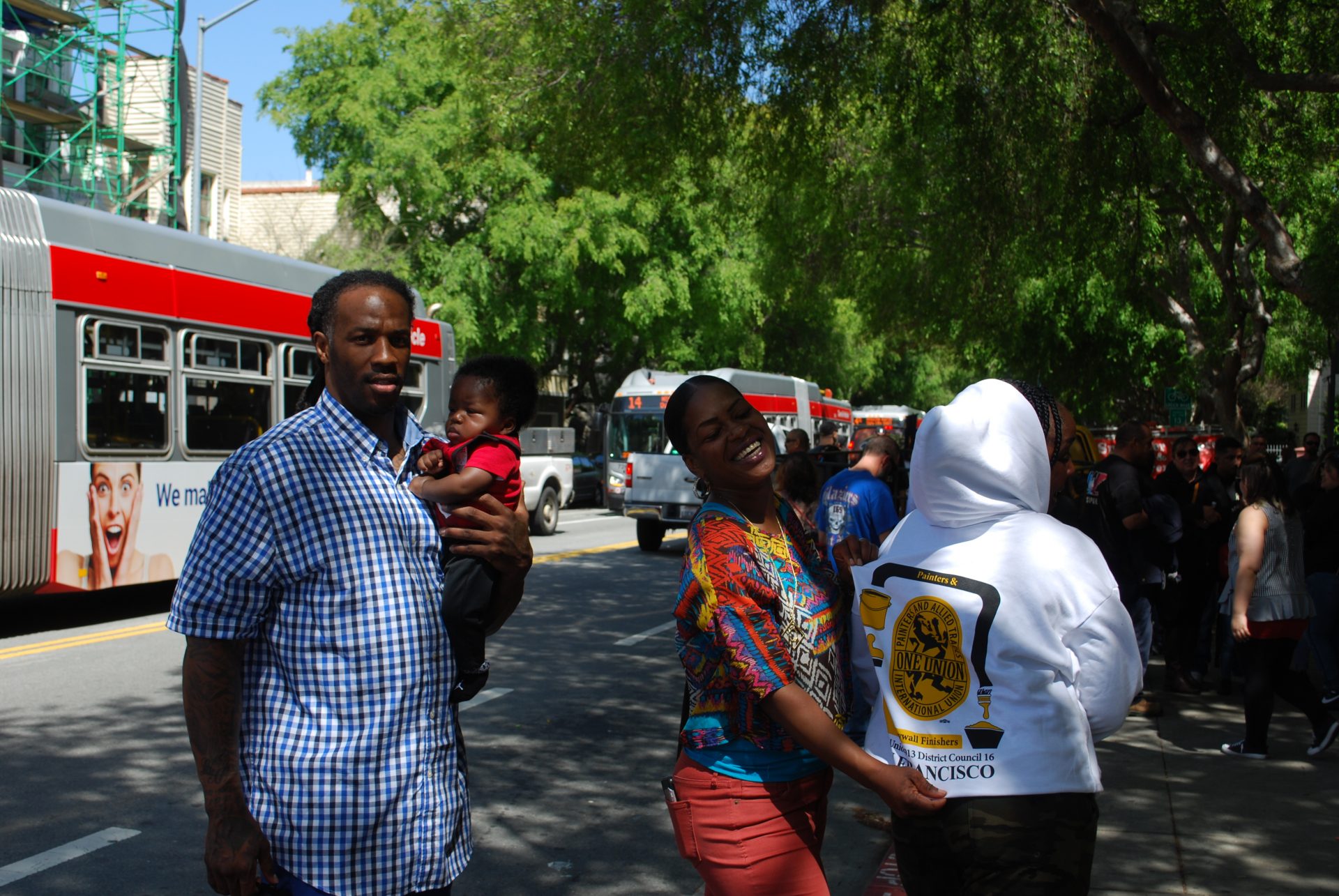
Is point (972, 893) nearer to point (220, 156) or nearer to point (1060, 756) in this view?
point (1060, 756)

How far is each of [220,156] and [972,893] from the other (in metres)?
39.5

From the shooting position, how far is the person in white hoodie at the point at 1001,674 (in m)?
2.52

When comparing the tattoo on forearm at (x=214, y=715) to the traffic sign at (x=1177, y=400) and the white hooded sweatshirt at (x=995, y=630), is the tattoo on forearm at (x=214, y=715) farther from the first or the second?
the traffic sign at (x=1177, y=400)

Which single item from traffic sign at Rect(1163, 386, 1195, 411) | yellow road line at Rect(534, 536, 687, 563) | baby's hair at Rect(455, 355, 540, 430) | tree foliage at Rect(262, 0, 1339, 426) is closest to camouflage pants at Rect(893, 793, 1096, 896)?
baby's hair at Rect(455, 355, 540, 430)

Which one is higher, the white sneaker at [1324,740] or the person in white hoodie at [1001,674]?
the person in white hoodie at [1001,674]

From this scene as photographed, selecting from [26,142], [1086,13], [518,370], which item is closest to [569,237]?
[26,142]

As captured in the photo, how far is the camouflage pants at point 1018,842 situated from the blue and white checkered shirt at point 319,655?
110 centimetres

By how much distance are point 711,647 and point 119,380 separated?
383 inches

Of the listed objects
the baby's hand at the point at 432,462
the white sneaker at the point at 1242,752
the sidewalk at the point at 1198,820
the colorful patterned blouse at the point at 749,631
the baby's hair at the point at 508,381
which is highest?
the baby's hair at the point at 508,381

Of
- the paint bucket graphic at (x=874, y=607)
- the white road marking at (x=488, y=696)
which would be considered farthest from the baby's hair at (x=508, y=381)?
the white road marking at (x=488, y=696)

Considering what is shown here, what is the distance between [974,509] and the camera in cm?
264

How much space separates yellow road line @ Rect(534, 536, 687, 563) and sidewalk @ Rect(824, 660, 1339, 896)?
1039 centimetres

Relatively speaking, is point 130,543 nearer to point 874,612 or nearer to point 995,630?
point 874,612

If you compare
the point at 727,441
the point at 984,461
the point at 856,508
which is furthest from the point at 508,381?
the point at 856,508
